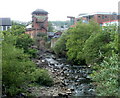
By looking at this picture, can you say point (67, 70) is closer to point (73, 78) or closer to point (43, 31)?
point (73, 78)

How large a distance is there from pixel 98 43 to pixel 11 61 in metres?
9.78

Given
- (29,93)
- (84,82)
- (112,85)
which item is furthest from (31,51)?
(112,85)

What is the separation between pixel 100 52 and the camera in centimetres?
864

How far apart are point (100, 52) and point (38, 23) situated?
45.6 metres

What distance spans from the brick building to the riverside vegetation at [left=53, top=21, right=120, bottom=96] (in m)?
18.4

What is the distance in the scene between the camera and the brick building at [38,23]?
52625 millimetres

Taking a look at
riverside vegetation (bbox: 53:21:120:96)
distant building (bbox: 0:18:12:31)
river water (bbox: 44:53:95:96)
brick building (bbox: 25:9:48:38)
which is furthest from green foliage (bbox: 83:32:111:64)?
brick building (bbox: 25:9:48:38)

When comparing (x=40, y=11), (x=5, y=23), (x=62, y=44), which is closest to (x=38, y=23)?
(x=40, y=11)

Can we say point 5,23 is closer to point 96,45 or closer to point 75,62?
point 75,62

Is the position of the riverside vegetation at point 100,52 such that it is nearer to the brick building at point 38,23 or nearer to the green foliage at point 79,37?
the green foliage at point 79,37

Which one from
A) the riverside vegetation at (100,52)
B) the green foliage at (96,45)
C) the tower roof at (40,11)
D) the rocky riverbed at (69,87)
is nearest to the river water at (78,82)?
the rocky riverbed at (69,87)

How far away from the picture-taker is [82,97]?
12930mm

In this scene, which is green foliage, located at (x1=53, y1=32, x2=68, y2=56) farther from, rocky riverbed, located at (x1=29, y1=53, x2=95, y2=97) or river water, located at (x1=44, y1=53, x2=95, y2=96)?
rocky riverbed, located at (x1=29, y1=53, x2=95, y2=97)

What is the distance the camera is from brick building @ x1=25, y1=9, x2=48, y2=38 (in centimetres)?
5262
